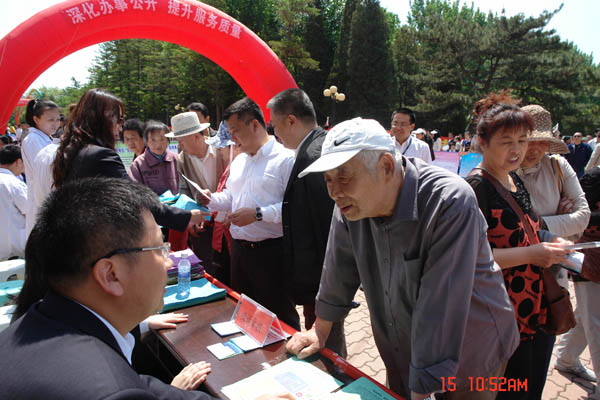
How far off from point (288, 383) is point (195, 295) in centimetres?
82

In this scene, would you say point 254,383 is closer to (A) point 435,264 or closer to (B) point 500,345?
(A) point 435,264

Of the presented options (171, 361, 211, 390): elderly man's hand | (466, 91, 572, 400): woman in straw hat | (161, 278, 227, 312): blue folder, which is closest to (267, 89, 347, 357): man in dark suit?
(161, 278, 227, 312): blue folder

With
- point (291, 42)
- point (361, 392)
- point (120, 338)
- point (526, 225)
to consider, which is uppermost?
point (291, 42)

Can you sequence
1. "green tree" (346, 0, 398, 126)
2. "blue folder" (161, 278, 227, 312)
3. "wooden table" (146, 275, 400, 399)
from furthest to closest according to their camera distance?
"green tree" (346, 0, 398, 126) → "blue folder" (161, 278, 227, 312) → "wooden table" (146, 275, 400, 399)

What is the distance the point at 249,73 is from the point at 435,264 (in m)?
6.87

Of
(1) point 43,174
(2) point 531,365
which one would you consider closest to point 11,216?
(1) point 43,174

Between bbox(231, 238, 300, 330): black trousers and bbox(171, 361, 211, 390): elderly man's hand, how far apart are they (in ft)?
3.45

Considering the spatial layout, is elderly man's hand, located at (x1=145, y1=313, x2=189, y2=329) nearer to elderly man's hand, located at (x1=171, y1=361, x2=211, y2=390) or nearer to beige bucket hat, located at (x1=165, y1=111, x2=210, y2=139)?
elderly man's hand, located at (x1=171, y1=361, x2=211, y2=390)

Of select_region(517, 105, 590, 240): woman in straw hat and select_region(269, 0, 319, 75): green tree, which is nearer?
select_region(517, 105, 590, 240): woman in straw hat

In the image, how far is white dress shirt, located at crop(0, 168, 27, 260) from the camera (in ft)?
9.67

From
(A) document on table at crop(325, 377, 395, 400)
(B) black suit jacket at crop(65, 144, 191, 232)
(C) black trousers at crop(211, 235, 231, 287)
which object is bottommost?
(C) black trousers at crop(211, 235, 231, 287)

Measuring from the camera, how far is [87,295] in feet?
2.82

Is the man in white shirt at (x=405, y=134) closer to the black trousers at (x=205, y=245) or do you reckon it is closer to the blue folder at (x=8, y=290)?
the black trousers at (x=205, y=245)

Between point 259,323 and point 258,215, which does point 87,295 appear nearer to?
point 259,323
